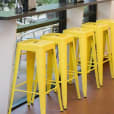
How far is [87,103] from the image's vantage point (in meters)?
3.64

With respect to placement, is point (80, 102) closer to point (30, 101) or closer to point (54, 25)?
point (30, 101)

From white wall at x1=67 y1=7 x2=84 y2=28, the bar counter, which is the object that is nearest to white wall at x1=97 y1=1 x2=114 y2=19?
white wall at x1=67 y1=7 x2=84 y2=28

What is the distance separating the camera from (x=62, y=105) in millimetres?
3543

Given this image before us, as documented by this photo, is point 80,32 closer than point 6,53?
No

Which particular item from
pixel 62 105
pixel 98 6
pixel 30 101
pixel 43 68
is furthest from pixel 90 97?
pixel 98 6

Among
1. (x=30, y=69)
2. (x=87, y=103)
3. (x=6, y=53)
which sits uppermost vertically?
(x=6, y=53)

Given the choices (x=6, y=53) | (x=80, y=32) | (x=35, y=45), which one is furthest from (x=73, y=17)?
(x=6, y=53)

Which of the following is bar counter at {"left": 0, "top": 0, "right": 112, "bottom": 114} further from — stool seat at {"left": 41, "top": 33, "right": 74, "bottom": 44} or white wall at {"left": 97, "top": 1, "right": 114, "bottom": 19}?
white wall at {"left": 97, "top": 1, "right": 114, "bottom": 19}

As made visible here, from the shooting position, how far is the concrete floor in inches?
134

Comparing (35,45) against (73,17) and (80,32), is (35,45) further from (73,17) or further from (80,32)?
(73,17)

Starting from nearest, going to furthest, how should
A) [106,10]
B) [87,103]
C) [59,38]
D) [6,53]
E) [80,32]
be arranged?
[6,53]
[59,38]
[87,103]
[80,32]
[106,10]

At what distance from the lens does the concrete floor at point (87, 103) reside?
3410 millimetres

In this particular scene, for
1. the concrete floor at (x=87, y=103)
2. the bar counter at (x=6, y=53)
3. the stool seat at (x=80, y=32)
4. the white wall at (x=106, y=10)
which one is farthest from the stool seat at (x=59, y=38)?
the white wall at (x=106, y=10)

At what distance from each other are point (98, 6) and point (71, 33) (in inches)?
61.8
